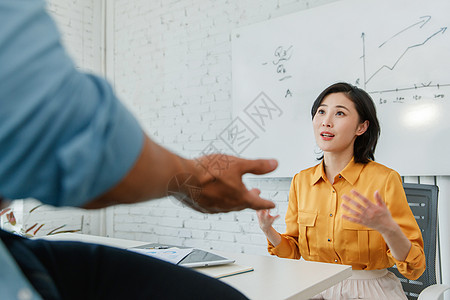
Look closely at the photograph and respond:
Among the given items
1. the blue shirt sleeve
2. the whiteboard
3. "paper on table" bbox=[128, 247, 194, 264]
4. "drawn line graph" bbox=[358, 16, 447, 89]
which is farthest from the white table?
"drawn line graph" bbox=[358, 16, 447, 89]

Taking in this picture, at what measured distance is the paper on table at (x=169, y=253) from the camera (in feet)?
3.61

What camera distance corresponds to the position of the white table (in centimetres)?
85

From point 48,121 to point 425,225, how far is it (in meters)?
1.68

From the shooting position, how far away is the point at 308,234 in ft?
5.39

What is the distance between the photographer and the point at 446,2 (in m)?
2.14

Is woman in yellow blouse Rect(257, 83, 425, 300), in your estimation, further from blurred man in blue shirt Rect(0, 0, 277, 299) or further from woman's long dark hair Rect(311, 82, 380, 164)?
blurred man in blue shirt Rect(0, 0, 277, 299)

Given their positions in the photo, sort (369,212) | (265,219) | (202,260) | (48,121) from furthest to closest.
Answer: (265,219), (369,212), (202,260), (48,121)

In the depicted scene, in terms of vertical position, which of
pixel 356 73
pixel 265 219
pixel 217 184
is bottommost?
pixel 265 219

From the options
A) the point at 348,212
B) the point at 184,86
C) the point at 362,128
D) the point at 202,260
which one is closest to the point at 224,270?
the point at 202,260

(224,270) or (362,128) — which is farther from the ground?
(362,128)

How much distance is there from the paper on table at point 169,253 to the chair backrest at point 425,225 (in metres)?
0.97

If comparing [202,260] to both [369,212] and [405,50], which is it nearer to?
[369,212]

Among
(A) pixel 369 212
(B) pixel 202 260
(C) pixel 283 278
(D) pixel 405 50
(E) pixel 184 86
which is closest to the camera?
(C) pixel 283 278

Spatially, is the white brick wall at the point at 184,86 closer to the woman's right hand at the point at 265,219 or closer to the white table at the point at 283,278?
the woman's right hand at the point at 265,219
